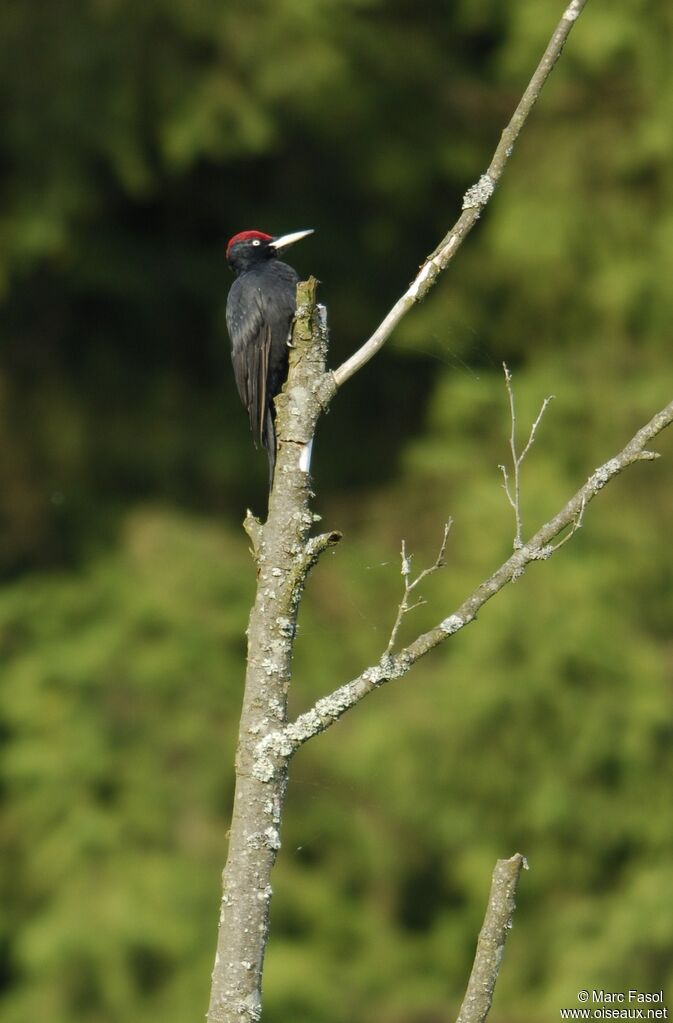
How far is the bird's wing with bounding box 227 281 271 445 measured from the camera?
4758 mm

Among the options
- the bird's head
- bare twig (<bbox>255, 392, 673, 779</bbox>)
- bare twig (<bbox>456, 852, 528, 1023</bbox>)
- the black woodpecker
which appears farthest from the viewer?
the bird's head

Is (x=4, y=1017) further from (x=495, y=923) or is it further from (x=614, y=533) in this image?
(x=495, y=923)

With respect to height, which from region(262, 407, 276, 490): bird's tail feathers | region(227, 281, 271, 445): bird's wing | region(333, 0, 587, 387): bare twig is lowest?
region(333, 0, 587, 387): bare twig

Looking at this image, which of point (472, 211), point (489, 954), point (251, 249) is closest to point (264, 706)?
point (489, 954)

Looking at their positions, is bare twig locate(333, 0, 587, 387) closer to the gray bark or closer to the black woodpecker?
the gray bark

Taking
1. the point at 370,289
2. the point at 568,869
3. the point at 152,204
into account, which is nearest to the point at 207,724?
the point at 568,869

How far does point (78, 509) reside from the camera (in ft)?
29.4

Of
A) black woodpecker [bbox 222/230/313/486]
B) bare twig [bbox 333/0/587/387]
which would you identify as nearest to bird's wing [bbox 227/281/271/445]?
black woodpecker [bbox 222/230/313/486]

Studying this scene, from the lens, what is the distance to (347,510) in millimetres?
9141

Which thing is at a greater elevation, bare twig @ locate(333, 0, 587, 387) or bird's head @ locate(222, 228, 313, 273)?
bird's head @ locate(222, 228, 313, 273)

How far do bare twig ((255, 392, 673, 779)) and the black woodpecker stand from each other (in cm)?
226

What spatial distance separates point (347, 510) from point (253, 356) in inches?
173

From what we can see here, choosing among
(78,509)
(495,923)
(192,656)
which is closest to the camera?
(495,923)

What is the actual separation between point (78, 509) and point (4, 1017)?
3.25 metres
